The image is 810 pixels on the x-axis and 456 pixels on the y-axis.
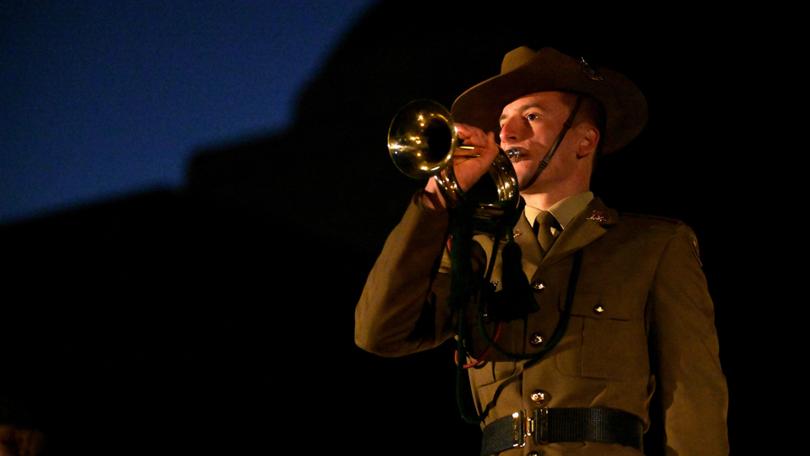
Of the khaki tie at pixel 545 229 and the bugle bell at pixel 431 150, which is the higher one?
the bugle bell at pixel 431 150

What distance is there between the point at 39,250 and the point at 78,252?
6.8 inches

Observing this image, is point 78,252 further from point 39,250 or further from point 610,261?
point 610,261

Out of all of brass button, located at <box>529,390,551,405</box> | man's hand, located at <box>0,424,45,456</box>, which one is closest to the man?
brass button, located at <box>529,390,551,405</box>

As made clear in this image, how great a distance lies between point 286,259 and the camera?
380 centimetres

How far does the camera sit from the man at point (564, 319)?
2148 millimetres

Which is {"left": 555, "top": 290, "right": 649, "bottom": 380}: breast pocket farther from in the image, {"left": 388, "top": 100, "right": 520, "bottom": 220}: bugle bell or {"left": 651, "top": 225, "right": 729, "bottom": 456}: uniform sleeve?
{"left": 388, "top": 100, "right": 520, "bottom": 220}: bugle bell

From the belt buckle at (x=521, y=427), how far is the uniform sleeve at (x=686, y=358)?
0.99ft

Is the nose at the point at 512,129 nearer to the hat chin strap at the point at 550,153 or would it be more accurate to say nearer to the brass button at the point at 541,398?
the hat chin strap at the point at 550,153

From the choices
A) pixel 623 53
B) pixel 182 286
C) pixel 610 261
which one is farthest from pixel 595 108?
pixel 182 286

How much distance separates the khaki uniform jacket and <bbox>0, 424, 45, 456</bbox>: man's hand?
5.30 ft

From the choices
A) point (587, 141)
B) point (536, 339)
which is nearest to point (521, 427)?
point (536, 339)

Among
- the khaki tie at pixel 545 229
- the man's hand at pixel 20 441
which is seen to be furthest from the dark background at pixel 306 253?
the khaki tie at pixel 545 229

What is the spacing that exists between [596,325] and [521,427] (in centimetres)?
29

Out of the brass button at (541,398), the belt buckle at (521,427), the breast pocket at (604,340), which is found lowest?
the belt buckle at (521,427)
